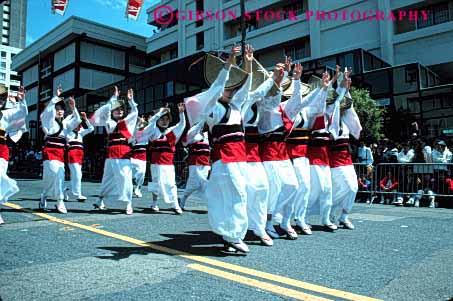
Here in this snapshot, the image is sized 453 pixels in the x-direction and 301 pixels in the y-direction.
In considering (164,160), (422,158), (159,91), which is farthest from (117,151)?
(159,91)

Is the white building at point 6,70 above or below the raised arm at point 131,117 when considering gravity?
above

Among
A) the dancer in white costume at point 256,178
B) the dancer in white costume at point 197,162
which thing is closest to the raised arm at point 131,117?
the dancer in white costume at point 197,162

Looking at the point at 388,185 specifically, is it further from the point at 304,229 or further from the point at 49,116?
the point at 49,116

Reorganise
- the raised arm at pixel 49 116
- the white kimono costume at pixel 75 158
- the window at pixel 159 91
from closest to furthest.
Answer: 1. the raised arm at pixel 49 116
2. the white kimono costume at pixel 75 158
3. the window at pixel 159 91

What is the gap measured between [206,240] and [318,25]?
88.3ft

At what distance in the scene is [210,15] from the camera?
3828cm

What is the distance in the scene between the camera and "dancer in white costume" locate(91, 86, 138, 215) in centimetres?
800

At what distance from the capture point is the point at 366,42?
26719 mm

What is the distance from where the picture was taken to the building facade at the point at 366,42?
18672 millimetres

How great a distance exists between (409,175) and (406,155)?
2.37 ft

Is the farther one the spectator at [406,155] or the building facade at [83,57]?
the building facade at [83,57]

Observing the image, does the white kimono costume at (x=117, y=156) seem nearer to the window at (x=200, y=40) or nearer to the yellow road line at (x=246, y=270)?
the yellow road line at (x=246, y=270)

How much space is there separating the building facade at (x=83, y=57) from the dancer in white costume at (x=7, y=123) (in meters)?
Answer: 32.2

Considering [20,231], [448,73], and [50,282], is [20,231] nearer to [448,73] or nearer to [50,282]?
[50,282]
